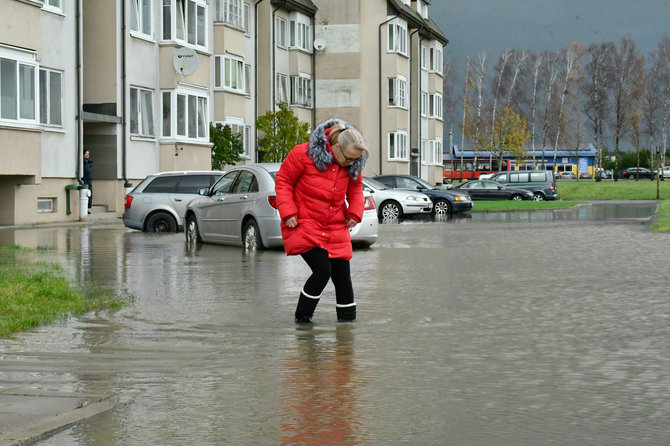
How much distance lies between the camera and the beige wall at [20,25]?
98.5 feet

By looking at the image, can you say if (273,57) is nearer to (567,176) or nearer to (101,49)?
(101,49)

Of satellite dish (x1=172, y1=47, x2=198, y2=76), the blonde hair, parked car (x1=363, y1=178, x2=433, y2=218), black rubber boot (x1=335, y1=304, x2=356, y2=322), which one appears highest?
satellite dish (x1=172, y1=47, x2=198, y2=76)

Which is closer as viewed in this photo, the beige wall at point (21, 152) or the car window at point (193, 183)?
the car window at point (193, 183)

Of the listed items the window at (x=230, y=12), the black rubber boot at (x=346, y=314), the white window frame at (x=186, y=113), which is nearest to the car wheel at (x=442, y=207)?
the white window frame at (x=186, y=113)

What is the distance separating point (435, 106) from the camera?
7562 centimetres

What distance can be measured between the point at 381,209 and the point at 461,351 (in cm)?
3013

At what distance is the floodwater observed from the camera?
6.15 meters

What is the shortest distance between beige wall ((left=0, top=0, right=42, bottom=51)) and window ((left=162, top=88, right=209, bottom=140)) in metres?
8.51

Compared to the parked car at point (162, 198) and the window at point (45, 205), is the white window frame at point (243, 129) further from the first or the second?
the parked car at point (162, 198)

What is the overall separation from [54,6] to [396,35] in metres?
33.5

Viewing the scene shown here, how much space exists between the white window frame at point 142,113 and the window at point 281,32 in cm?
1776

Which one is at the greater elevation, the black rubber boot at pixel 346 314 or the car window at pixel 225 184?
the car window at pixel 225 184

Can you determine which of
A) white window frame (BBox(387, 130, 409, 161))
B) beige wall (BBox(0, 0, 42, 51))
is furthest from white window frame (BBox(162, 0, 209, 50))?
white window frame (BBox(387, 130, 409, 161))

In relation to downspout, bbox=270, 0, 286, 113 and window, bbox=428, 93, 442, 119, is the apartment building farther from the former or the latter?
window, bbox=428, 93, 442, 119
